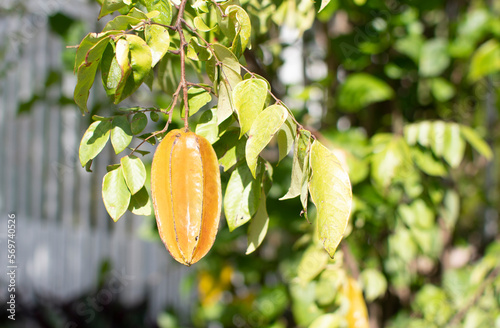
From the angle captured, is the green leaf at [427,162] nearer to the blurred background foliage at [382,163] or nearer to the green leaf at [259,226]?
the blurred background foliage at [382,163]

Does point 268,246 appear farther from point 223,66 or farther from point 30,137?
point 30,137

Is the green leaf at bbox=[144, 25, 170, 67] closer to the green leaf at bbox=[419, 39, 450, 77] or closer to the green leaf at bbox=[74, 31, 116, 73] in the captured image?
the green leaf at bbox=[74, 31, 116, 73]

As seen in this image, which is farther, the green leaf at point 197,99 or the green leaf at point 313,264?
the green leaf at point 313,264

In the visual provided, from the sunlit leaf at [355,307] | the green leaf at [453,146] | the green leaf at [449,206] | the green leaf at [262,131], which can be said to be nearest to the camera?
the green leaf at [262,131]

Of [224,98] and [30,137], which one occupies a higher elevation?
[224,98]

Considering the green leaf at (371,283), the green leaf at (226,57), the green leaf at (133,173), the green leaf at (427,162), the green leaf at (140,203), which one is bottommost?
the green leaf at (371,283)

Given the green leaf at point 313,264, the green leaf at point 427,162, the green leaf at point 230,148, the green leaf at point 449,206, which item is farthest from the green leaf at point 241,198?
the green leaf at point 449,206

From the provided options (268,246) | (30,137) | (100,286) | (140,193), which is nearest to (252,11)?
(140,193)

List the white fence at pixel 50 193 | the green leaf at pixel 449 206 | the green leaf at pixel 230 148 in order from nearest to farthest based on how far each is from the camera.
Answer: the green leaf at pixel 230 148, the green leaf at pixel 449 206, the white fence at pixel 50 193
